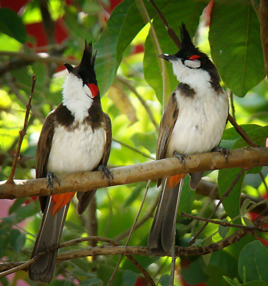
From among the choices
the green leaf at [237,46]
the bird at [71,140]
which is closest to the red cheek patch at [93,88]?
the bird at [71,140]

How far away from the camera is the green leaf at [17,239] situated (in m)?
1.78

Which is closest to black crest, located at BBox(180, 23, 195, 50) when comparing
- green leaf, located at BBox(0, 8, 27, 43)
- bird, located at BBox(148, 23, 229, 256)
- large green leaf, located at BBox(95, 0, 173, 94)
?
bird, located at BBox(148, 23, 229, 256)

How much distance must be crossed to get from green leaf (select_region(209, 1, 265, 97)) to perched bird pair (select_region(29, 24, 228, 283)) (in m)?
0.09

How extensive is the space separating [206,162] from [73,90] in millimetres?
734

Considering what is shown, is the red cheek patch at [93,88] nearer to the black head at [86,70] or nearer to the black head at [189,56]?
the black head at [86,70]

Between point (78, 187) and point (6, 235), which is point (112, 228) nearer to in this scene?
point (6, 235)

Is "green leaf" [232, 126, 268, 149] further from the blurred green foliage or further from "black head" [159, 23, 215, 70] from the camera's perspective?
"black head" [159, 23, 215, 70]

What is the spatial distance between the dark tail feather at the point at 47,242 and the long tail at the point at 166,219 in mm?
424

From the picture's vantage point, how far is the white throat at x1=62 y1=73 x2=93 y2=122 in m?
1.88

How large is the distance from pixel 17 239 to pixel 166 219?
65cm

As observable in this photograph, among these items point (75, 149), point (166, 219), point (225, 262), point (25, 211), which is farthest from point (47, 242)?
point (225, 262)

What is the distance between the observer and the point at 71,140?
185 cm

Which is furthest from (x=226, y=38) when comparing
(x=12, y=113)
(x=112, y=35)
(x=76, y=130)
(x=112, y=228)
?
(x=12, y=113)

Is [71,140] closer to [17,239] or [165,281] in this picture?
[17,239]
